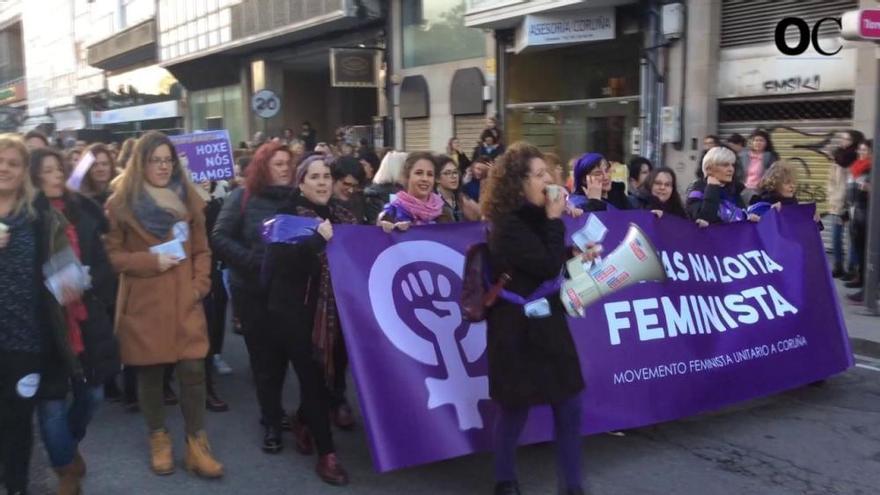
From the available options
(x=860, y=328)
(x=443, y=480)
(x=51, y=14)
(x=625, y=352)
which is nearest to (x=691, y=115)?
(x=860, y=328)

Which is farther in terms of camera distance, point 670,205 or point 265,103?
point 265,103

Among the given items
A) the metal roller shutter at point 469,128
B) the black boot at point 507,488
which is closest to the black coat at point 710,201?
the black boot at point 507,488

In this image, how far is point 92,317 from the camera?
13.0ft

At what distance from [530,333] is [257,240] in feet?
6.24

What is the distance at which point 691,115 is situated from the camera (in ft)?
41.6

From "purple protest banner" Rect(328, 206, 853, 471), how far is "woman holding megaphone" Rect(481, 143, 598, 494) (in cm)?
56

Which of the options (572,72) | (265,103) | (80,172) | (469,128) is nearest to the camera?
(80,172)

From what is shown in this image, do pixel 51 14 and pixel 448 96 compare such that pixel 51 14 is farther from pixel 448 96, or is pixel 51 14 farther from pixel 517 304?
pixel 517 304

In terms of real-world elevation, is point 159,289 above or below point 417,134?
below

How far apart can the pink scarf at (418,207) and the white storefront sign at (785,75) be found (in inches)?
316

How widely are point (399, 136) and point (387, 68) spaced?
5.45 feet

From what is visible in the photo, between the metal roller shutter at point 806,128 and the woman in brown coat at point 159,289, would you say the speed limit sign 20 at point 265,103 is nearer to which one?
the metal roller shutter at point 806,128

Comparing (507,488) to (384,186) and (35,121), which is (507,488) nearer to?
(384,186)

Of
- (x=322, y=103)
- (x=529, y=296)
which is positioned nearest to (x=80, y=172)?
(x=529, y=296)
